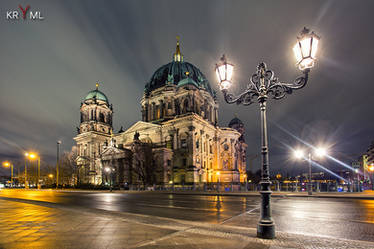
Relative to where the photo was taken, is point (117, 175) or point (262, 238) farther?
point (117, 175)

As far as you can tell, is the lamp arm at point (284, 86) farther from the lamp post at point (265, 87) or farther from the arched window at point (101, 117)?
the arched window at point (101, 117)

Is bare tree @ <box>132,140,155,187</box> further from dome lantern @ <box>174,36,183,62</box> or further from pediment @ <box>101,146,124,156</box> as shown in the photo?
dome lantern @ <box>174,36,183,62</box>

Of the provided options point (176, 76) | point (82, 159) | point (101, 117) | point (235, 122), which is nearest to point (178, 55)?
point (176, 76)

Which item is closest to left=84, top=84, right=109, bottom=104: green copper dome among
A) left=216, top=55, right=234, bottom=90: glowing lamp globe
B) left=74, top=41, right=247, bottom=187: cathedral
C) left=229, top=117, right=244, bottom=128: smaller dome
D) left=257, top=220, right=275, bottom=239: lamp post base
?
left=74, top=41, right=247, bottom=187: cathedral

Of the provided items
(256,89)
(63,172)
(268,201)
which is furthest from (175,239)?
(63,172)

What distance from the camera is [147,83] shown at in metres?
81.2

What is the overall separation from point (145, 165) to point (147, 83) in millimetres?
38602

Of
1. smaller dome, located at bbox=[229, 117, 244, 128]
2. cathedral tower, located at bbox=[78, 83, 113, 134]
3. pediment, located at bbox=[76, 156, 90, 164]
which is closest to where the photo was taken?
pediment, located at bbox=[76, 156, 90, 164]

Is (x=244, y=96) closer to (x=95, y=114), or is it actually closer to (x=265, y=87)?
(x=265, y=87)

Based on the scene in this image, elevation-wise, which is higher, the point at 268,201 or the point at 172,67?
the point at 172,67

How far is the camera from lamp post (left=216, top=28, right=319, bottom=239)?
6.71 meters

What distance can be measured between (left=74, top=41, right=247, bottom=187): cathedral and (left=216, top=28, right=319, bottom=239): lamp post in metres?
41.3

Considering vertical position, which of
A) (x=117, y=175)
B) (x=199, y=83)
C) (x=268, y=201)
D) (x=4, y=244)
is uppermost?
(x=199, y=83)

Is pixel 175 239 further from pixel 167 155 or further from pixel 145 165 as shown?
pixel 167 155
